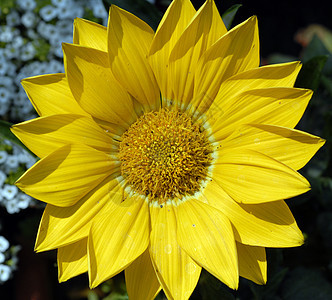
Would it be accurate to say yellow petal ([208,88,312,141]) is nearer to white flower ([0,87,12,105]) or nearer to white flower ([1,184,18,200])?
white flower ([1,184,18,200])

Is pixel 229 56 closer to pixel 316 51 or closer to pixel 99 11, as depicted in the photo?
pixel 99 11

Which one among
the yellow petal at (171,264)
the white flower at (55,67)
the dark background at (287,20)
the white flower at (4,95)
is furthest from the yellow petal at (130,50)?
the dark background at (287,20)

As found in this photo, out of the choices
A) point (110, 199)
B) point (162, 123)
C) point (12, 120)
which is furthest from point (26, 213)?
point (162, 123)

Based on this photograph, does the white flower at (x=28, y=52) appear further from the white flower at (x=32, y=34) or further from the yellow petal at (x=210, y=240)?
the yellow petal at (x=210, y=240)

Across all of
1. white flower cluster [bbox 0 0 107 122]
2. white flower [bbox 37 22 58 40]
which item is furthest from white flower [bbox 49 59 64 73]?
white flower [bbox 37 22 58 40]

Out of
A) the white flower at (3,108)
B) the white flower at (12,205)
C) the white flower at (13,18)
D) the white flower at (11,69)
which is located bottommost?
the white flower at (12,205)

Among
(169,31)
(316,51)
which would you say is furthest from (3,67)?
(316,51)
